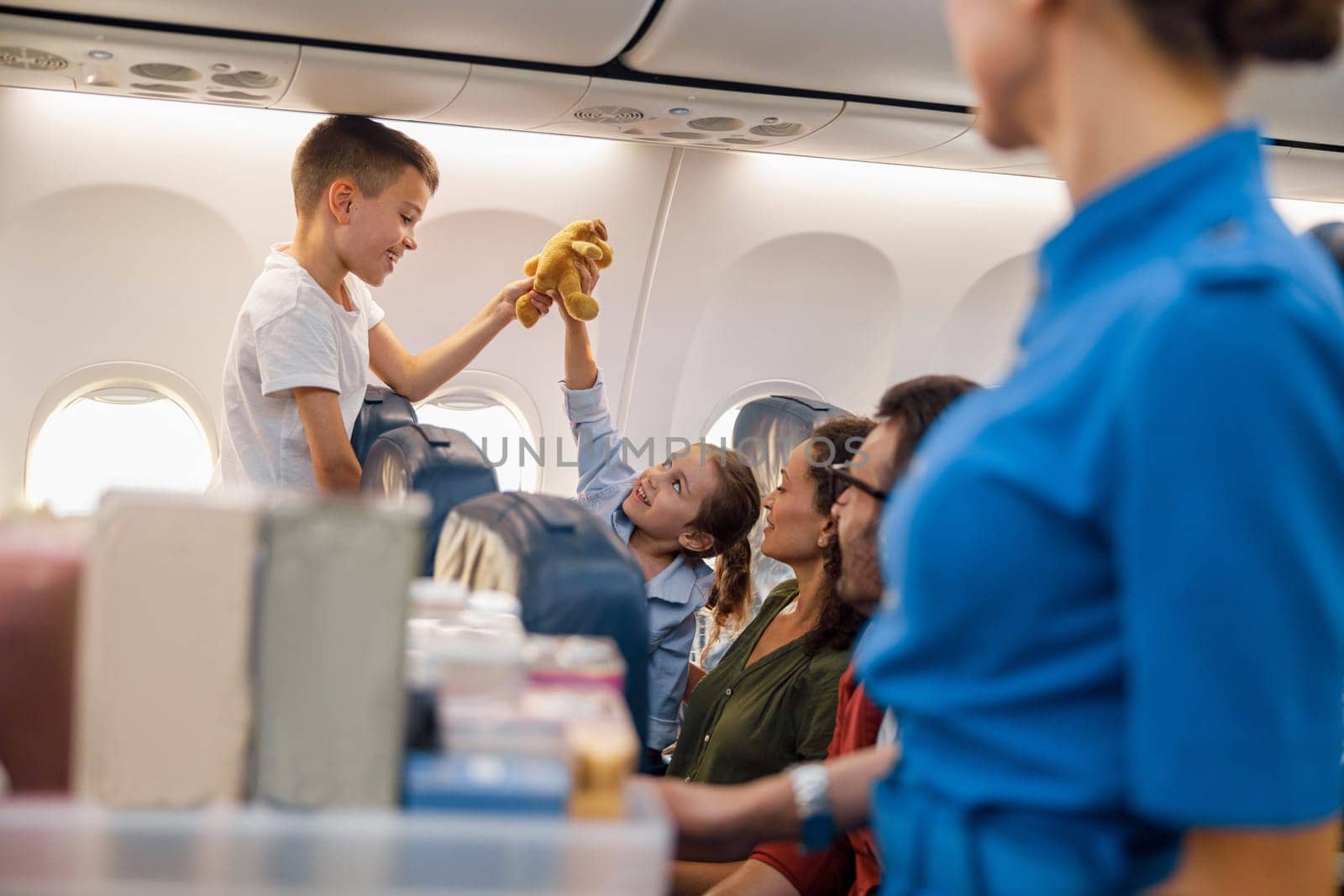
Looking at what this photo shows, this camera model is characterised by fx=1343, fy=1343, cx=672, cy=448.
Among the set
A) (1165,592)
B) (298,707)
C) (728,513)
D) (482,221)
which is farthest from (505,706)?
(482,221)

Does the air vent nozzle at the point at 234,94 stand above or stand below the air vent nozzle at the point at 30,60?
above

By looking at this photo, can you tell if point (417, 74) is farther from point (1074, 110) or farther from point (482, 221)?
point (1074, 110)

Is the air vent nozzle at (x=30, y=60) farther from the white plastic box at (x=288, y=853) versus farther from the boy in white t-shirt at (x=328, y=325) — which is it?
the white plastic box at (x=288, y=853)

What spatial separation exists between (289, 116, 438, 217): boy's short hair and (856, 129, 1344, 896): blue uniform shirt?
104 inches

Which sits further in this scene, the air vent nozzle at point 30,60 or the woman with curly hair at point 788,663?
the air vent nozzle at point 30,60

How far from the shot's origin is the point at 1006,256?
590 cm

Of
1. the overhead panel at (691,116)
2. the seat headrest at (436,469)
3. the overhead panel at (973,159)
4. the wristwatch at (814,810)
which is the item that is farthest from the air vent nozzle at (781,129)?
the wristwatch at (814,810)

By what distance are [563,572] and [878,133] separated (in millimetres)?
3497

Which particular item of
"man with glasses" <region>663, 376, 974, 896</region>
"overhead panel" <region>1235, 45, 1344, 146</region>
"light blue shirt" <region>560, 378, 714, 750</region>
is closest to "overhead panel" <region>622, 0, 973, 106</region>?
"overhead panel" <region>1235, 45, 1344, 146</region>

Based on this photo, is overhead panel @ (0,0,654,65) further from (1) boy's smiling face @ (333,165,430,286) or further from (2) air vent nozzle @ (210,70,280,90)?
(1) boy's smiling face @ (333,165,430,286)

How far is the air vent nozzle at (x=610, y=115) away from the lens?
4.25m

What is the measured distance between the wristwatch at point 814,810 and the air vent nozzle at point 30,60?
10.6 feet

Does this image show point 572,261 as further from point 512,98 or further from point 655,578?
point 512,98

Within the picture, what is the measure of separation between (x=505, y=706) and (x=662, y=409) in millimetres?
4673
